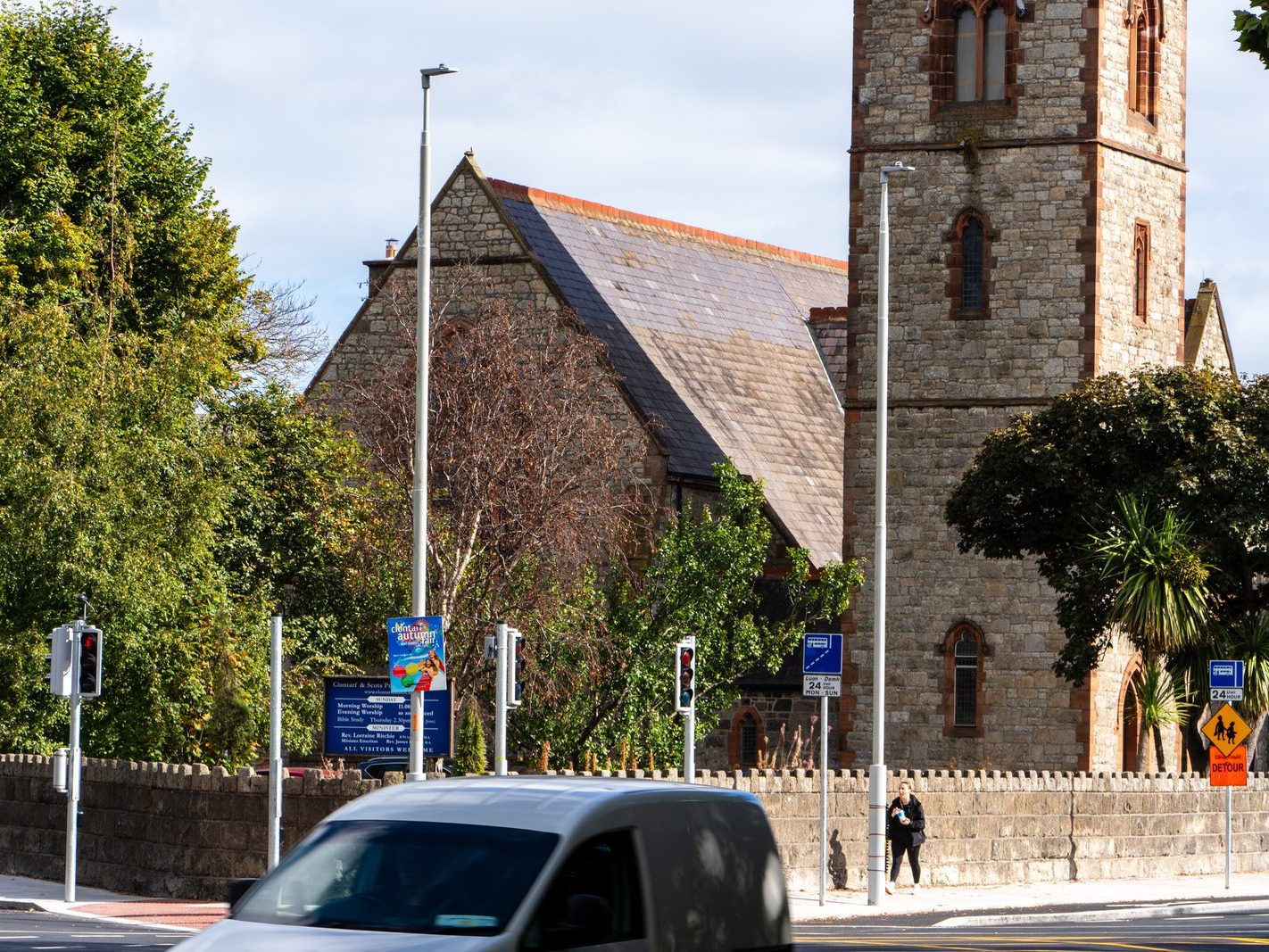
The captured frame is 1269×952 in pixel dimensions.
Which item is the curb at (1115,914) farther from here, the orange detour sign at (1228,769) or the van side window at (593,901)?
the van side window at (593,901)

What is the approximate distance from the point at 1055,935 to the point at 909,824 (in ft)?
21.4

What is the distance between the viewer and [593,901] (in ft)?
30.8

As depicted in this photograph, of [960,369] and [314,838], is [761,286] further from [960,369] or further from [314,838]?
[314,838]

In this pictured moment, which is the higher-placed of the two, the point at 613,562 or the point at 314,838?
the point at 613,562

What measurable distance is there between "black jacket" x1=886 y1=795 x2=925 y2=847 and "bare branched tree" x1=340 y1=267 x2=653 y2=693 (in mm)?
9387

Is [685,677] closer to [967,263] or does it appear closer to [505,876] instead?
[505,876]

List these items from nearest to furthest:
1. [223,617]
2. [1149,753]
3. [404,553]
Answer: [223,617]
[404,553]
[1149,753]

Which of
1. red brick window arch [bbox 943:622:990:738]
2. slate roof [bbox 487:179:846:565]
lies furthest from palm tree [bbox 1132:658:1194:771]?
slate roof [bbox 487:179:846:565]

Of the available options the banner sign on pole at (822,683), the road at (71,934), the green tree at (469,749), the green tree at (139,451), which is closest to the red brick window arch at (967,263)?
the green tree at (139,451)

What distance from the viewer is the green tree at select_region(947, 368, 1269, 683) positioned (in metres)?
36.9

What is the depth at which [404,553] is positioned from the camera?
39.0 metres

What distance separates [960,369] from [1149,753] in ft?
25.3

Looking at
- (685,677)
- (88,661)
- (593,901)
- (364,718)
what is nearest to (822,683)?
(685,677)

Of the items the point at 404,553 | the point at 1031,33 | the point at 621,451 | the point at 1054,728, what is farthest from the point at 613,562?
the point at 1031,33
